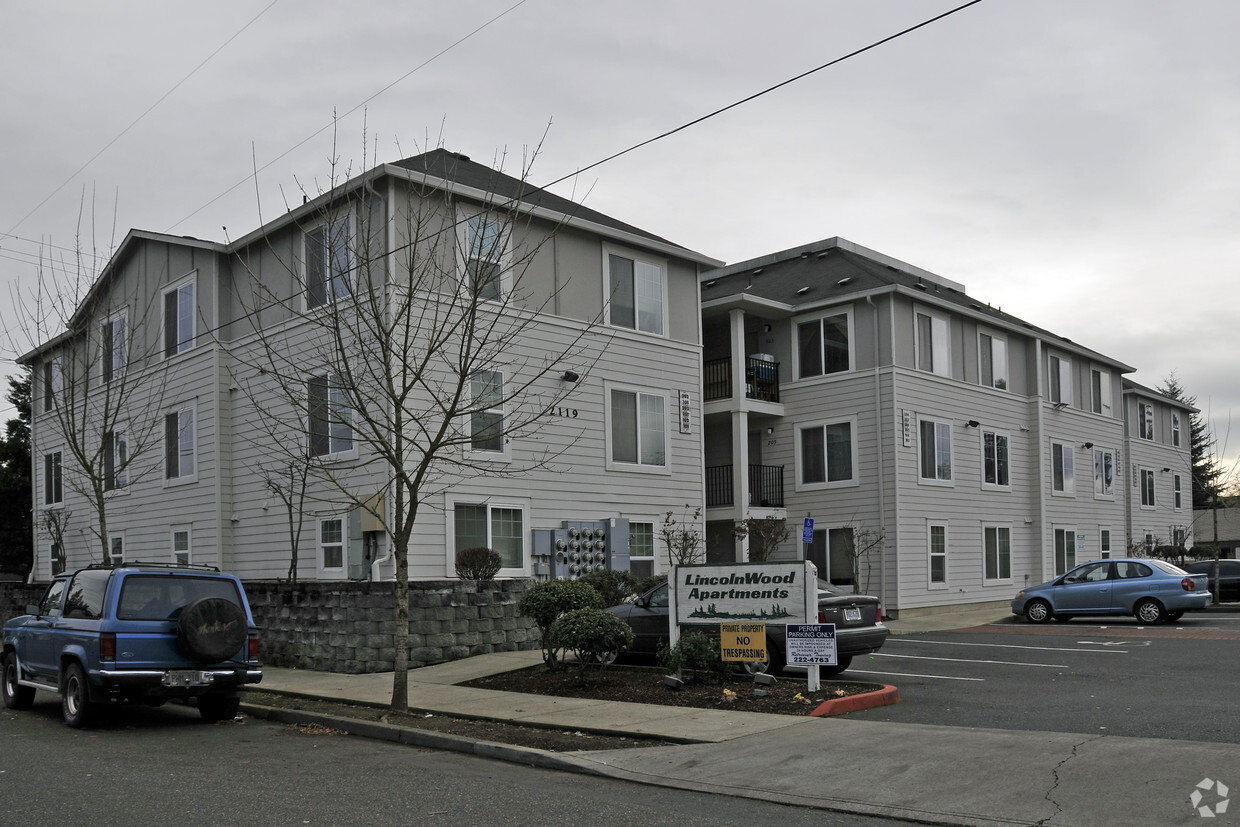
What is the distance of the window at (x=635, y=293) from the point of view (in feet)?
78.0

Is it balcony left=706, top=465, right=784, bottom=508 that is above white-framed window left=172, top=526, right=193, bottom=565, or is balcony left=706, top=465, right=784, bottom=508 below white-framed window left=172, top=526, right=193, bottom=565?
above

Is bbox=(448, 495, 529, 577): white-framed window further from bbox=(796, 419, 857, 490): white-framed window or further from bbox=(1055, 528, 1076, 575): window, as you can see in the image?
bbox=(1055, 528, 1076, 575): window

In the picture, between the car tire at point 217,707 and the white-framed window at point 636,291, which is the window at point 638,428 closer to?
the white-framed window at point 636,291

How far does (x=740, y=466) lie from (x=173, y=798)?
2094 centimetres

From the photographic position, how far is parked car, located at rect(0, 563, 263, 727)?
38.2 feet

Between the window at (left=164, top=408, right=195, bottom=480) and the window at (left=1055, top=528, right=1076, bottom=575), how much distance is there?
2483 centimetres

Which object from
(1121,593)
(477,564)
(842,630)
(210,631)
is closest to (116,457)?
(477,564)

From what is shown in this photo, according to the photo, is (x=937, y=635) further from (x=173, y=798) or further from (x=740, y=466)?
(x=173, y=798)

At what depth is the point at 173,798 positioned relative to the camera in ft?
26.7

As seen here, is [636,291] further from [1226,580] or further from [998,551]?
[1226,580]

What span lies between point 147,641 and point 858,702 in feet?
25.2

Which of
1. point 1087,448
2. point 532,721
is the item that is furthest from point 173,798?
point 1087,448

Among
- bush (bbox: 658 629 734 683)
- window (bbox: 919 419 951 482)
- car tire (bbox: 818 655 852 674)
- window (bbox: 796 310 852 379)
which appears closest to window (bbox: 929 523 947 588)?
window (bbox: 919 419 951 482)

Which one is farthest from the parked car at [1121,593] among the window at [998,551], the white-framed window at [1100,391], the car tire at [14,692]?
the car tire at [14,692]
